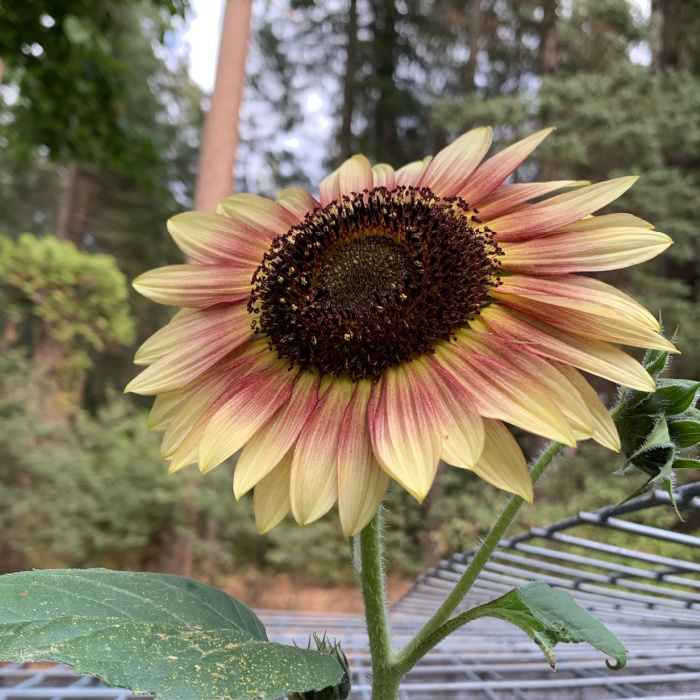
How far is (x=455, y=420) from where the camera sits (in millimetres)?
419

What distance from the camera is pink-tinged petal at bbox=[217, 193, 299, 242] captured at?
2.10 ft

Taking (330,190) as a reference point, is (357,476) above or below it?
below

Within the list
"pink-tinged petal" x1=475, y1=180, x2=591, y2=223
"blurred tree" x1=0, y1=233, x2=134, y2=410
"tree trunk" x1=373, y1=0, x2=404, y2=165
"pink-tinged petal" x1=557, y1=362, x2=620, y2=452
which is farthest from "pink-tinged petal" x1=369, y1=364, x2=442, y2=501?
"tree trunk" x1=373, y1=0, x2=404, y2=165

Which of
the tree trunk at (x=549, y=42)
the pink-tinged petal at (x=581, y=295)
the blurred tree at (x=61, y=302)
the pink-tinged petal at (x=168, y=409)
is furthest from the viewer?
the tree trunk at (x=549, y=42)

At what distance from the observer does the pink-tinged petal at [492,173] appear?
56 centimetres

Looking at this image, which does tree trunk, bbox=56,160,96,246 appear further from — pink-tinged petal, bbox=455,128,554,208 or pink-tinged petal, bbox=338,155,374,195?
pink-tinged petal, bbox=455,128,554,208

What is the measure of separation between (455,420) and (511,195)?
27cm

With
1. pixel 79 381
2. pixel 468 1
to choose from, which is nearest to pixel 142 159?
pixel 79 381

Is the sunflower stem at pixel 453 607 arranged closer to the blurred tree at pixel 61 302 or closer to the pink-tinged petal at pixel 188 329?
the pink-tinged petal at pixel 188 329

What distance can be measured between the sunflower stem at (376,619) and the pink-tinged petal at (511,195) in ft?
1.08

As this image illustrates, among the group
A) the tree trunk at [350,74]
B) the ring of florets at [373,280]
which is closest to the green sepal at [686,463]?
the ring of florets at [373,280]

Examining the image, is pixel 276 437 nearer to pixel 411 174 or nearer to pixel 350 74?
pixel 411 174

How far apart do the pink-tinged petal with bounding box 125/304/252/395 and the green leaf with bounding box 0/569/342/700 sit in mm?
162

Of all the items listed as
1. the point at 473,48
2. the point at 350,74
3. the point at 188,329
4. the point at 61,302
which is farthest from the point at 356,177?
the point at 350,74
